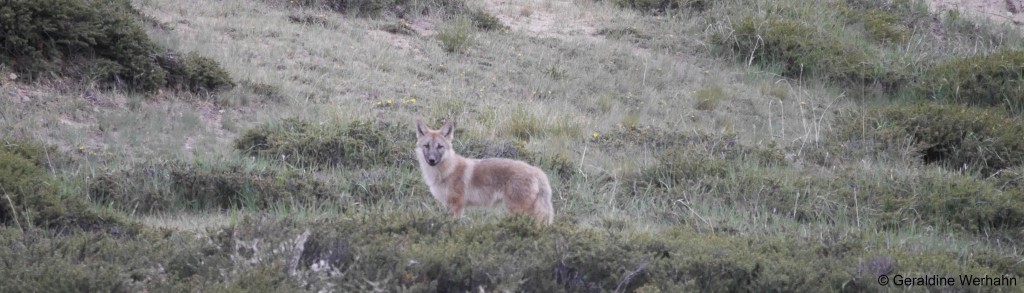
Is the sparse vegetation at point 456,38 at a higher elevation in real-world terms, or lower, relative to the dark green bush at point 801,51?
higher

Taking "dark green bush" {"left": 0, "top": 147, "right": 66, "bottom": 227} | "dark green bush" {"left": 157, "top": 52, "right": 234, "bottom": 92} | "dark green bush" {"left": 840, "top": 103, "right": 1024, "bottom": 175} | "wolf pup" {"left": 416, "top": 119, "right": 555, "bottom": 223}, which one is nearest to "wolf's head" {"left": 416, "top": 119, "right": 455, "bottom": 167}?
"wolf pup" {"left": 416, "top": 119, "right": 555, "bottom": 223}

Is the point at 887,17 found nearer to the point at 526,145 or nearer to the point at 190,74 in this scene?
the point at 526,145

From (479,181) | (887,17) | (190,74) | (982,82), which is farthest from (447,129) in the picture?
(887,17)

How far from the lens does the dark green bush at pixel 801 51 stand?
17016mm

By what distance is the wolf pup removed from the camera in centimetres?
863

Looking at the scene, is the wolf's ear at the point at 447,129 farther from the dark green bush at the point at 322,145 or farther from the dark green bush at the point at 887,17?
the dark green bush at the point at 887,17

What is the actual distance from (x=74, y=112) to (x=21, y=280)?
585cm

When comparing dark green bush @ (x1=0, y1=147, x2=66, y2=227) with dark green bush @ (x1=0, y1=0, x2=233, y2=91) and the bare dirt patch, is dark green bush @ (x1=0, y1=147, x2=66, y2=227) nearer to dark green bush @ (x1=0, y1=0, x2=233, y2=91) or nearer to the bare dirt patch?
dark green bush @ (x1=0, y1=0, x2=233, y2=91)

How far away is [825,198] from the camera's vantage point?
1059 cm

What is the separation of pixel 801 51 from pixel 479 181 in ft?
33.1

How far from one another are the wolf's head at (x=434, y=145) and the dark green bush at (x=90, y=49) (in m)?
4.50

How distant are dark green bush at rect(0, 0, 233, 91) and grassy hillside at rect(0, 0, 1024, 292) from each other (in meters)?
0.04

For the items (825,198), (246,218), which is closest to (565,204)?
(825,198)

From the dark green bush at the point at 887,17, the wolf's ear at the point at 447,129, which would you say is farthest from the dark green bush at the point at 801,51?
the wolf's ear at the point at 447,129
